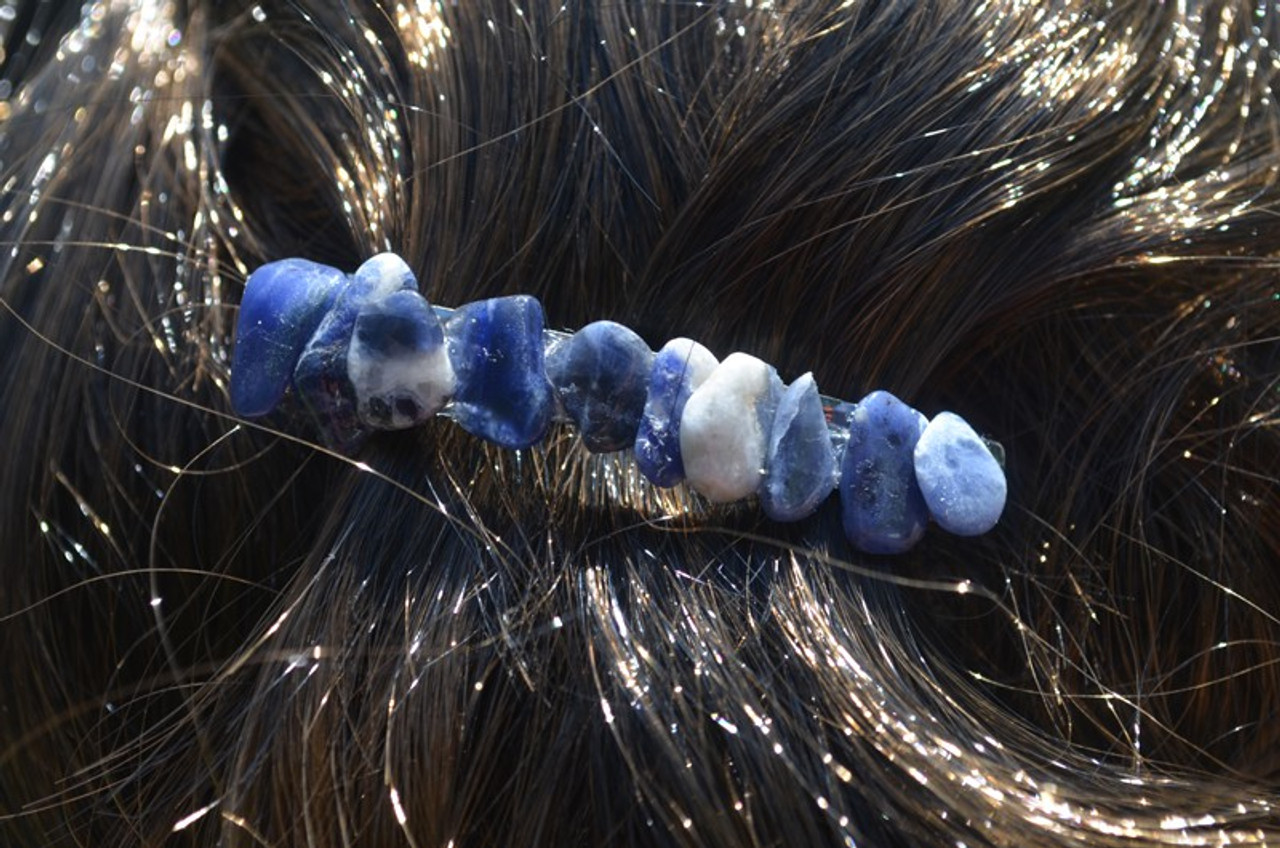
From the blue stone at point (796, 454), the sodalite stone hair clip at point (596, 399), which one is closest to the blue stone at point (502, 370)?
the sodalite stone hair clip at point (596, 399)

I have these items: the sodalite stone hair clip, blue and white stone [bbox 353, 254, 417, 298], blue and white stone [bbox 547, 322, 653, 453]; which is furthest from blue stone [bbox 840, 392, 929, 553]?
blue and white stone [bbox 353, 254, 417, 298]

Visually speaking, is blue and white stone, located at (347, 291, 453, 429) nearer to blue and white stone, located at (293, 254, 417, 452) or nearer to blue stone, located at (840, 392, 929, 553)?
blue and white stone, located at (293, 254, 417, 452)

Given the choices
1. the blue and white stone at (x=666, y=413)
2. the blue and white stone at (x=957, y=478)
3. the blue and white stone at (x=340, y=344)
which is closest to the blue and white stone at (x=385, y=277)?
the blue and white stone at (x=340, y=344)

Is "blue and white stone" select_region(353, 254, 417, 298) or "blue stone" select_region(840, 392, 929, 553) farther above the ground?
"blue and white stone" select_region(353, 254, 417, 298)

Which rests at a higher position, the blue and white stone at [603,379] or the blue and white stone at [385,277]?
the blue and white stone at [385,277]

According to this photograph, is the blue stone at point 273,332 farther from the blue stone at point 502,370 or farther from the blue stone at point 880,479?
the blue stone at point 880,479

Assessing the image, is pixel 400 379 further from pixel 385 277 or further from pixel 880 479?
pixel 880 479
